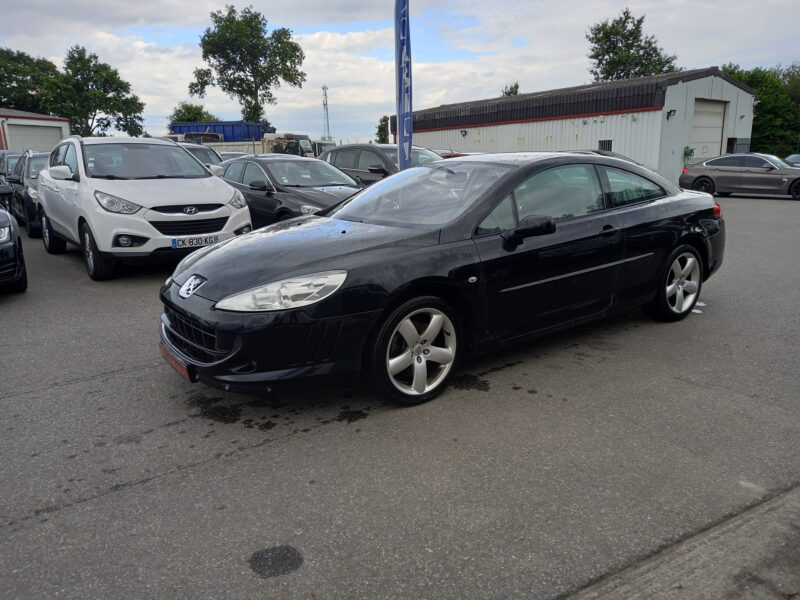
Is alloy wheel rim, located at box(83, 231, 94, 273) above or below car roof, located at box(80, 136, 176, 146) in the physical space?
below

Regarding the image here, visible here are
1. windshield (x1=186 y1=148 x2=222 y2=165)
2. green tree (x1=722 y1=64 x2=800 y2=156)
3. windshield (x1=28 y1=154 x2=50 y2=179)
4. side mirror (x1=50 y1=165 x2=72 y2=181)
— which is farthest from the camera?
green tree (x1=722 y1=64 x2=800 y2=156)

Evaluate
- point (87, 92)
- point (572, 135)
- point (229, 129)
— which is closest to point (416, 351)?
point (572, 135)

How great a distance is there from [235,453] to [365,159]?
10.00 meters

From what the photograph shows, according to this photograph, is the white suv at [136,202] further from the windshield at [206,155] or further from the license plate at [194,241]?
the windshield at [206,155]

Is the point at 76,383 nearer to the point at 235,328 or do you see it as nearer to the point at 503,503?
the point at 235,328

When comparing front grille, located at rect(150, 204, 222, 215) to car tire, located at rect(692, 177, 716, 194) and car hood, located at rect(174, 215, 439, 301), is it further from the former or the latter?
car tire, located at rect(692, 177, 716, 194)

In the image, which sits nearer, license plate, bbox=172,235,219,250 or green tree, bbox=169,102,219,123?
license plate, bbox=172,235,219,250

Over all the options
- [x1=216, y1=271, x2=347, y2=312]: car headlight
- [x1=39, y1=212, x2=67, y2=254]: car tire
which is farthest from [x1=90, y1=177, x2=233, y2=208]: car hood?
[x1=216, y1=271, x2=347, y2=312]: car headlight

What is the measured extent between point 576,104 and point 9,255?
86.1ft

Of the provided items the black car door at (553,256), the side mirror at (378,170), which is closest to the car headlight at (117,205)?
the black car door at (553,256)

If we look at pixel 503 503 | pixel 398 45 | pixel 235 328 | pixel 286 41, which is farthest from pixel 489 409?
pixel 286 41

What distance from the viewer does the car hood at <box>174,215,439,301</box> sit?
139 inches

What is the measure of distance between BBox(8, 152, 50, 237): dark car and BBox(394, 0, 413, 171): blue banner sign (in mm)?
6208

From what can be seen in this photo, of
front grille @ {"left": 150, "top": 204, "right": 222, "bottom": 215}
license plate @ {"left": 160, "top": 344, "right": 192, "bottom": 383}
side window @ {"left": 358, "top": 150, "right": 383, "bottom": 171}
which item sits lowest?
license plate @ {"left": 160, "top": 344, "right": 192, "bottom": 383}
